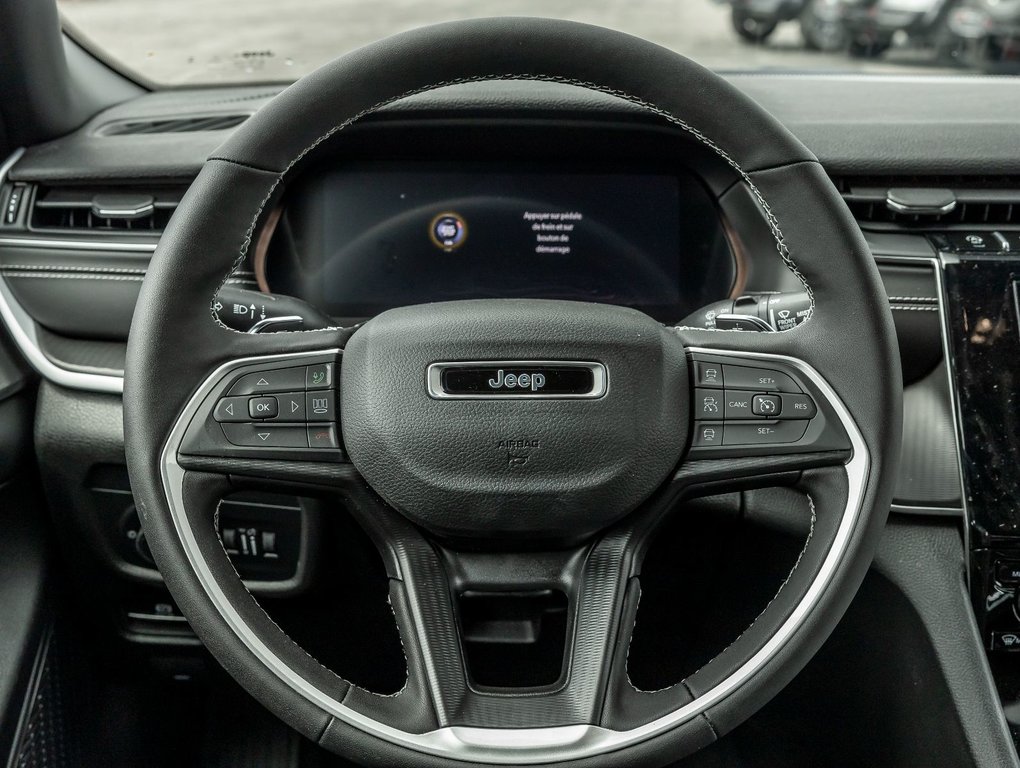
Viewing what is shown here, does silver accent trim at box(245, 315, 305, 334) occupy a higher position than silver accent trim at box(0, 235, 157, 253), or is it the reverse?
silver accent trim at box(245, 315, 305, 334)

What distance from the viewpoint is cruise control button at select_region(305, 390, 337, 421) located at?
1.11m

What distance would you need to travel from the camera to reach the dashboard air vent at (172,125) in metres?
1.76

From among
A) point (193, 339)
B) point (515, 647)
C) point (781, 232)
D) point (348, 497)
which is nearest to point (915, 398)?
point (781, 232)

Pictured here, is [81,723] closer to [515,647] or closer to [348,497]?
[515,647]

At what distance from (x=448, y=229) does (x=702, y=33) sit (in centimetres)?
70

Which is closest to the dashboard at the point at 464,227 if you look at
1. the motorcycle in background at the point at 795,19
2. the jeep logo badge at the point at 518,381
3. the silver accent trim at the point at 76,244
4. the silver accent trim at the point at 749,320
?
the silver accent trim at the point at 76,244

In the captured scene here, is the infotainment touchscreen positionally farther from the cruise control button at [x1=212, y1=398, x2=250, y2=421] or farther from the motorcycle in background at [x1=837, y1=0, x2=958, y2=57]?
the motorcycle in background at [x1=837, y1=0, x2=958, y2=57]

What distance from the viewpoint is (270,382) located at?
3.65 ft

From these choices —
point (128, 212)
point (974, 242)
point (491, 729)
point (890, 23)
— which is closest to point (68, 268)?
point (128, 212)

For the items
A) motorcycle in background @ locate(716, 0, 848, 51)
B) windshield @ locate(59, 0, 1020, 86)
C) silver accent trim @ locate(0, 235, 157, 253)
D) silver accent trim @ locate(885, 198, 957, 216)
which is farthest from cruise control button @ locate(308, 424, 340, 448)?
motorcycle in background @ locate(716, 0, 848, 51)

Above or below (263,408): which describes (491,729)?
below

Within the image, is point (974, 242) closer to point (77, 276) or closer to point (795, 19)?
point (795, 19)

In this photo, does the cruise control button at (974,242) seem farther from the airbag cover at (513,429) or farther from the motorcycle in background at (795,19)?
the motorcycle in background at (795,19)

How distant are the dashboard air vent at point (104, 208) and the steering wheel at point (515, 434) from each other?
1.86 feet
